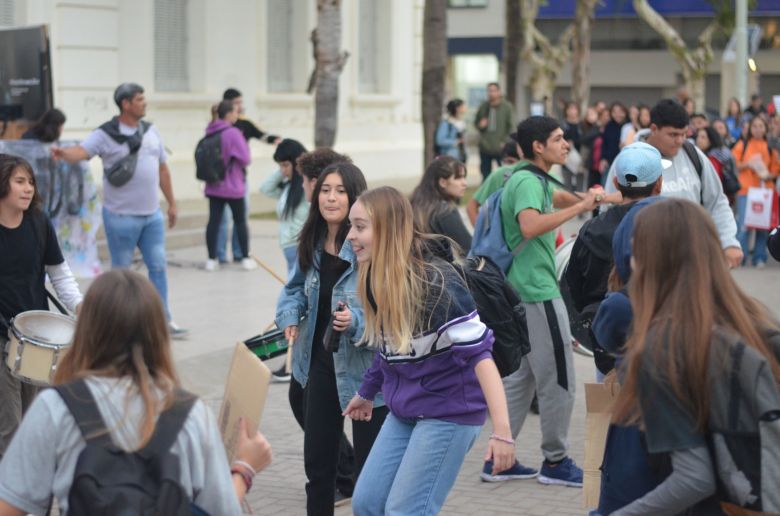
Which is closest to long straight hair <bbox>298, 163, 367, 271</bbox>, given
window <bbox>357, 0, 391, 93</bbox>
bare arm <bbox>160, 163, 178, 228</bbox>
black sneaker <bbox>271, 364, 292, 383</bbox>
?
black sneaker <bbox>271, 364, 292, 383</bbox>

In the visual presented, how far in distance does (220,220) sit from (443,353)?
9.93 m

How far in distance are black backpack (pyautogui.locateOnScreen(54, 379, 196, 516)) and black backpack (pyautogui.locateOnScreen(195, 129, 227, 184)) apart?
1097 centimetres

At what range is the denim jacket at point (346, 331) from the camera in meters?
5.32

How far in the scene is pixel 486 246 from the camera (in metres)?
6.95

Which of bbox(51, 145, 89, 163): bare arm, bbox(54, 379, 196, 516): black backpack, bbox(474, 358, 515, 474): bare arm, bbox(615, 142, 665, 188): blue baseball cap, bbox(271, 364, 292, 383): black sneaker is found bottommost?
bbox(271, 364, 292, 383): black sneaker

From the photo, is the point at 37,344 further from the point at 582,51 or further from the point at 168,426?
the point at 582,51

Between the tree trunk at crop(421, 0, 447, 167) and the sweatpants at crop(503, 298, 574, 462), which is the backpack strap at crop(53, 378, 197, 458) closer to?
the sweatpants at crop(503, 298, 574, 462)

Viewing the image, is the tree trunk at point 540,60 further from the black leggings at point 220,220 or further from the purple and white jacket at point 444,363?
the purple and white jacket at point 444,363

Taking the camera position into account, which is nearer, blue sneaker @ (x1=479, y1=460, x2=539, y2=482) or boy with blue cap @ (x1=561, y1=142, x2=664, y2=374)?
boy with blue cap @ (x1=561, y1=142, x2=664, y2=374)

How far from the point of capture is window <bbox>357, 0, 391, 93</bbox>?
981 inches

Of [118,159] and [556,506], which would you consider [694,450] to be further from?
[118,159]

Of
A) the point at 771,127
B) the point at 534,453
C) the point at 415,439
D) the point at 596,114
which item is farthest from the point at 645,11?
the point at 415,439

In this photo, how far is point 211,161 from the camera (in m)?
13.9

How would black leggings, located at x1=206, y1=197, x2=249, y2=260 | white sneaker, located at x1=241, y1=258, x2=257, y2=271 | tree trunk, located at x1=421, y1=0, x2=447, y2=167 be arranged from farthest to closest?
tree trunk, located at x1=421, y1=0, x2=447, y2=167
white sneaker, located at x1=241, y1=258, x2=257, y2=271
black leggings, located at x1=206, y1=197, x2=249, y2=260
